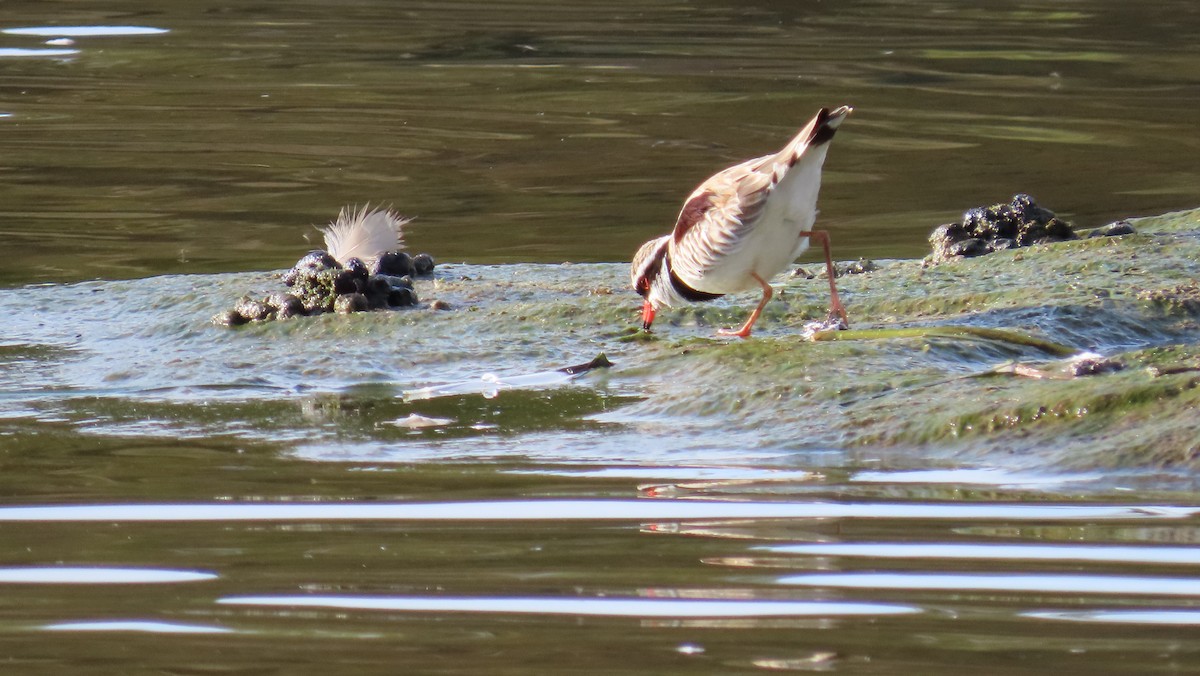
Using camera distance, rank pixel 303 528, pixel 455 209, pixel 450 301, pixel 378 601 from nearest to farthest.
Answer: pixel 378 601 → pixel 303 528 → pixel 450 301 → pixel 455 209

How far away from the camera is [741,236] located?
253 inches

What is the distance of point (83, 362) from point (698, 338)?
2137mm

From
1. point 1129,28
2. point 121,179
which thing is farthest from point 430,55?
point 1129,28

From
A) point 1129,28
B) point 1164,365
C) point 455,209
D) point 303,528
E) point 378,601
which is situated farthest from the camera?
point 1129,28

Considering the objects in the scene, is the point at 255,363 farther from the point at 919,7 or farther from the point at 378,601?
the point at 919,7

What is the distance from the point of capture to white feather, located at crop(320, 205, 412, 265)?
24.7ft

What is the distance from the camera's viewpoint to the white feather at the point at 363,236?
7527 mm

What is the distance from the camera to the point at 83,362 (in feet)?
21.0

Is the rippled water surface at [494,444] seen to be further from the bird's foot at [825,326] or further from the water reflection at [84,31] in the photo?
the water reflection at [84,31]

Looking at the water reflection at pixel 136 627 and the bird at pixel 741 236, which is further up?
the bird at pixel 741 236

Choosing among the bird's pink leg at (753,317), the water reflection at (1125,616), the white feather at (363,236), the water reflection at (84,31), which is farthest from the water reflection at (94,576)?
the water reflection at (84,31)

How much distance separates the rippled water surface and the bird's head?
24 centimetres

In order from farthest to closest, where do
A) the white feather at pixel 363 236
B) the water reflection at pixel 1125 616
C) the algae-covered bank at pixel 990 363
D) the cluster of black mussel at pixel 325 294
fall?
the white feather at pixel 363 236 < the cluster of black mussel at pixel 325 294 < the algae-covered bank at pixel 990 363 < the water reflection at pixel 1125 616

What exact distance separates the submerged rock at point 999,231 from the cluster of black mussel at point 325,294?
7.69 ft
